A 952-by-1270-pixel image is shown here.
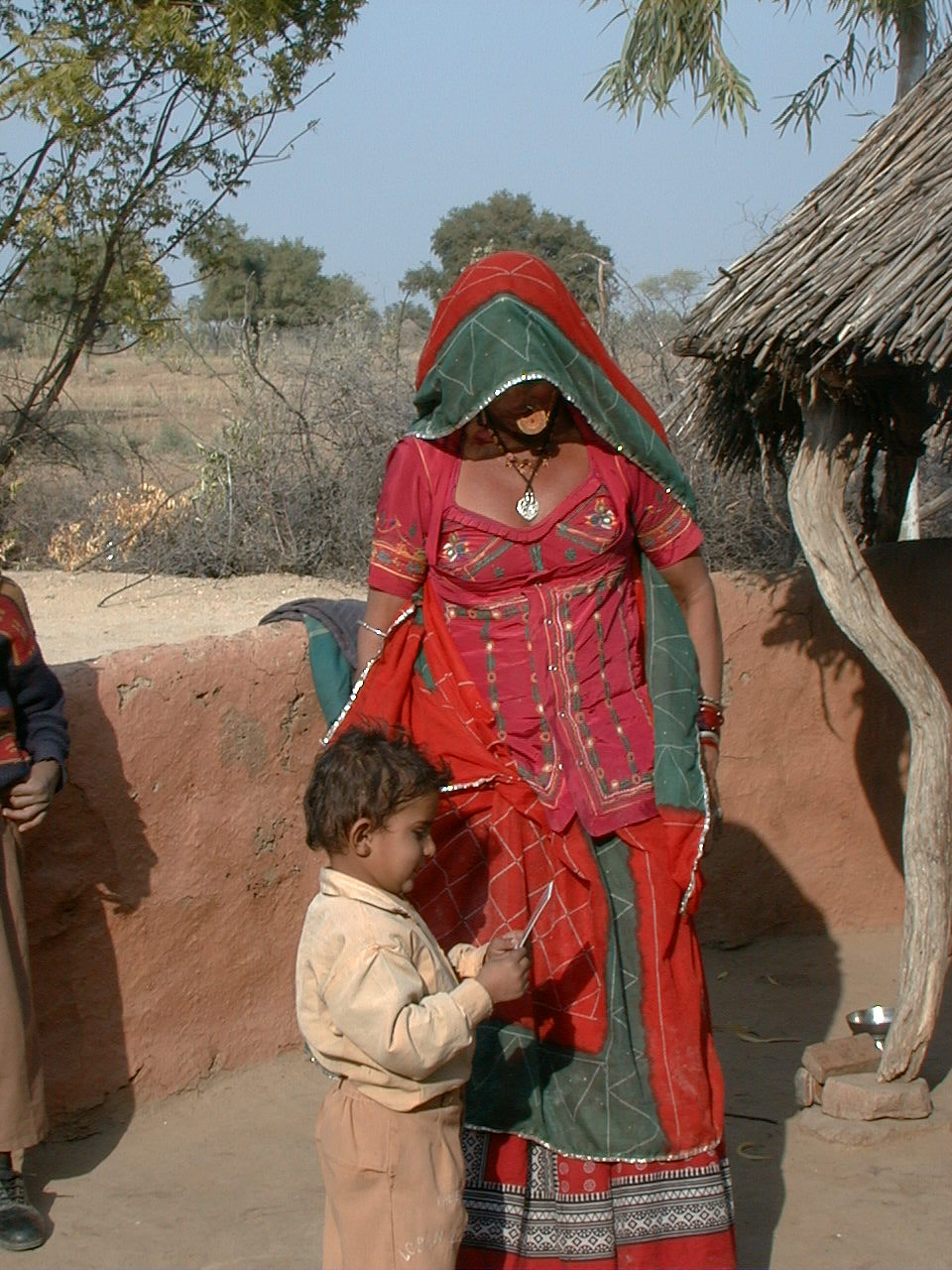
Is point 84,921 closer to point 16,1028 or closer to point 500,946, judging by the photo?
point 16,1028

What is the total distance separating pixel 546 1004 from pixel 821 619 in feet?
8.19

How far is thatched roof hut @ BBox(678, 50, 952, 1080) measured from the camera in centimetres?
368

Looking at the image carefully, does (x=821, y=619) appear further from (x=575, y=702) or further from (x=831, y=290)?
(x=575, y=702)

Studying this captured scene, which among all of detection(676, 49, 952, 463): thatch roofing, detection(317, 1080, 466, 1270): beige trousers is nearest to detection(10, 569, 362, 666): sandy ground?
detection(676, 49, 952, 463): thatch roofing

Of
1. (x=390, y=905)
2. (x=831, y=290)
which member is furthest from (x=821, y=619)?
(x=390, y=905)

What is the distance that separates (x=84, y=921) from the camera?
12.0 feet

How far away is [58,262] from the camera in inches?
397

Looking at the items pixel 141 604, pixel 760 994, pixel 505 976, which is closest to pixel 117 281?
pixel 141 604

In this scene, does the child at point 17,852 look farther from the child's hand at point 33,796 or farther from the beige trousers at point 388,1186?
the beige trousers at point 388,1186

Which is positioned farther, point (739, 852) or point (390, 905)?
point (739, 852)

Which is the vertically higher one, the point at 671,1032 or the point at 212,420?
the point at 212,420

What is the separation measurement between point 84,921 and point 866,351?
229cm

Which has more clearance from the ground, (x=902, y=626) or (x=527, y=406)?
(x=527, y=406)

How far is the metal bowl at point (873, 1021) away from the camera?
4199mm
